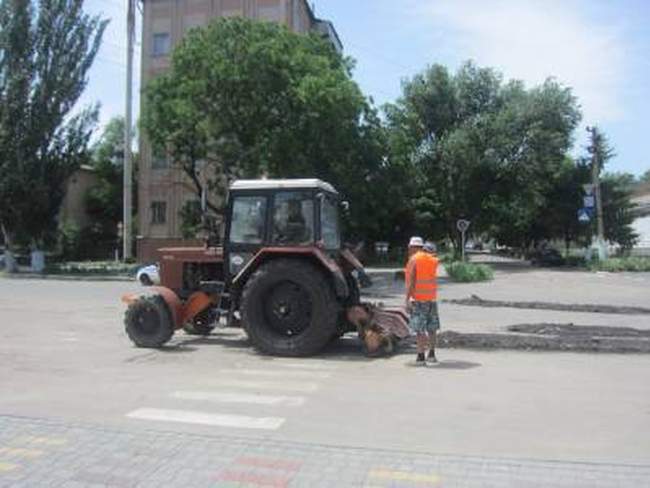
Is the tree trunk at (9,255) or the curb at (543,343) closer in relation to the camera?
the curb at (543,343)

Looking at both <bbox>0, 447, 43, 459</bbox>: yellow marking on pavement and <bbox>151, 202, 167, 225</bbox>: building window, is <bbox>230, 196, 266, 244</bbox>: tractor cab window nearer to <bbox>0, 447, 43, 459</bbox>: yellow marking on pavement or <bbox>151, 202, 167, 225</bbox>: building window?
<bbox>0, 447, 43, 459</bbox>: yellow marking on pavement

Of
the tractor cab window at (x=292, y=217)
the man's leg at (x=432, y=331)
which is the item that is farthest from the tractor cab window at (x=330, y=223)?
the man's leg at (x=432, y=331)

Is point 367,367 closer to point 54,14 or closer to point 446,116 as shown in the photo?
point 54,14

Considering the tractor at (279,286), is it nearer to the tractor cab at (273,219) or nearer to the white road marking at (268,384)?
the tractor cab at (273,219)

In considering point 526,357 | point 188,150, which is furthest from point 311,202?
point 188,150

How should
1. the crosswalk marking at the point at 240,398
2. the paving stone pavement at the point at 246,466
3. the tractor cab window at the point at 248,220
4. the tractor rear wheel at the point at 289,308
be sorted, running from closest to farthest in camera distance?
the paving stone pavement at the point at 246,466 < the crosswalk marking at the point at 240,398 < the tractor rear wheel at the point at 289,308 < the tractor cab window at the point at 248,220

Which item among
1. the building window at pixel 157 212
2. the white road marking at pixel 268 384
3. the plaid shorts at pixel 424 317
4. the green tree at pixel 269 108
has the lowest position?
the white road marking at pixel 268 384

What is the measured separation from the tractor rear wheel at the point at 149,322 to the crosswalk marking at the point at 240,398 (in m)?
3.85

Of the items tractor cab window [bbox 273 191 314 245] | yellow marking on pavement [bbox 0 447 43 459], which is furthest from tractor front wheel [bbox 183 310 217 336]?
yellow marking on pavement [bbox 0 447 43 459]

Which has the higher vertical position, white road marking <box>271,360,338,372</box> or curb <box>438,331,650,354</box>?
curb <box>438,331,650,354</box>

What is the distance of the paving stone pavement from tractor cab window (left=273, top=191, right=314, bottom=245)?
19.4 ft

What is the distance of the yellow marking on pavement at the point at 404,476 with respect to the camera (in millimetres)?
6391

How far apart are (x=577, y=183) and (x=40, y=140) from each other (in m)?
42.4

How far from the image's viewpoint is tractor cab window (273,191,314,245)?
13266 mm
